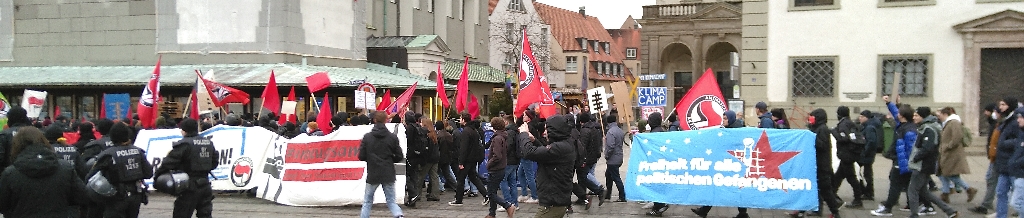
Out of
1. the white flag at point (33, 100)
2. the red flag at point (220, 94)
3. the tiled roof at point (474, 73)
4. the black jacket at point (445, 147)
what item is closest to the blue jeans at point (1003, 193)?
the black jacket at point (445, 147)

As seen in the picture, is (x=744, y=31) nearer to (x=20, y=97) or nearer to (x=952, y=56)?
(x=952, y=56)

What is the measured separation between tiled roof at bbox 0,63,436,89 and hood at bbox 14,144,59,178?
18.5 meters

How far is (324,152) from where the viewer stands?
12.7m

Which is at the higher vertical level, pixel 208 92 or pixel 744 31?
pixel 744 31

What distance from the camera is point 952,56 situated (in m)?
19.2

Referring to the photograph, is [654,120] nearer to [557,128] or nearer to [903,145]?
[903,145]

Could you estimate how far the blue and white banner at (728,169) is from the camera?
10219 mm

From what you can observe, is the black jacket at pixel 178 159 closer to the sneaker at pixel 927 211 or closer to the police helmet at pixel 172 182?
the police helmet at pixel 172 182

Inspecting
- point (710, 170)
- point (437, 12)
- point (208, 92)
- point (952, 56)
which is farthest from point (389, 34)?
point (710, 170)

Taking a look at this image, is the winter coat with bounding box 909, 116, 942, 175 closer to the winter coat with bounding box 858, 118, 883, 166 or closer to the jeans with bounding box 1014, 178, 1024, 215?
the jeans with bounding box 1014, 178, 1024, 215

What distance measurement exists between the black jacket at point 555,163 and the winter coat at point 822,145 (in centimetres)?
327

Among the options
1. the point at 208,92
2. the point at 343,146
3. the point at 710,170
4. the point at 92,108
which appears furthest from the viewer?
the point at 92,108

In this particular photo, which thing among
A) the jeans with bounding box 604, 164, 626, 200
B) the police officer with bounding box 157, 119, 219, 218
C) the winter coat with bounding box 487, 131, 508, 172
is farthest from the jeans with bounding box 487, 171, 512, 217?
the police officer with bounding box 157, 119, 219, 218

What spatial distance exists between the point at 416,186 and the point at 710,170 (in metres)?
4.37
